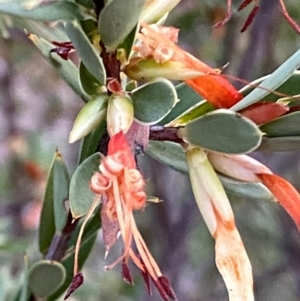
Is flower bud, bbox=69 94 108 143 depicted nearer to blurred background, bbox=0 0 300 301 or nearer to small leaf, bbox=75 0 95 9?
small leaf, bbox=75 0 95 9

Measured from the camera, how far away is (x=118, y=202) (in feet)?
1.11

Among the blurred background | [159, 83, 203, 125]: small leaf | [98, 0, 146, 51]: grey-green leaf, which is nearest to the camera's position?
[98, 0, 146, 51]: grey-green leaf

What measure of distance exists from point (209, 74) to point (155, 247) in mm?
1163

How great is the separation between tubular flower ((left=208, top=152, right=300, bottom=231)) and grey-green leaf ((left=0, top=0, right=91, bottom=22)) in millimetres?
117

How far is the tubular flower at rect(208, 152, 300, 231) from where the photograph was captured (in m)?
0.36

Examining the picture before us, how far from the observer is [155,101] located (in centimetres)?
36

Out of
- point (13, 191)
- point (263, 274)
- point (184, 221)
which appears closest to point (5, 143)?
point (13, 191)

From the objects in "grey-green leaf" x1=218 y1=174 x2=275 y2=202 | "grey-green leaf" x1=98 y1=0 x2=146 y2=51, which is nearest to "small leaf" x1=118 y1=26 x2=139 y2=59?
"grey-green leaf" x1=98 y1=0 x2=146 y2=51

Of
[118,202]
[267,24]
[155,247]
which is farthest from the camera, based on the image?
[155,247]

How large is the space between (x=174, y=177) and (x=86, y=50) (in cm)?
126

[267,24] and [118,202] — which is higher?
[118,202]

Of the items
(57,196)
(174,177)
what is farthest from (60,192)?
(174,177)

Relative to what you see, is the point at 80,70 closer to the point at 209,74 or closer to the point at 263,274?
the point at 209,74

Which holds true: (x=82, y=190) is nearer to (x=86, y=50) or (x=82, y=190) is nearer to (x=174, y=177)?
(x=86, y=50)
